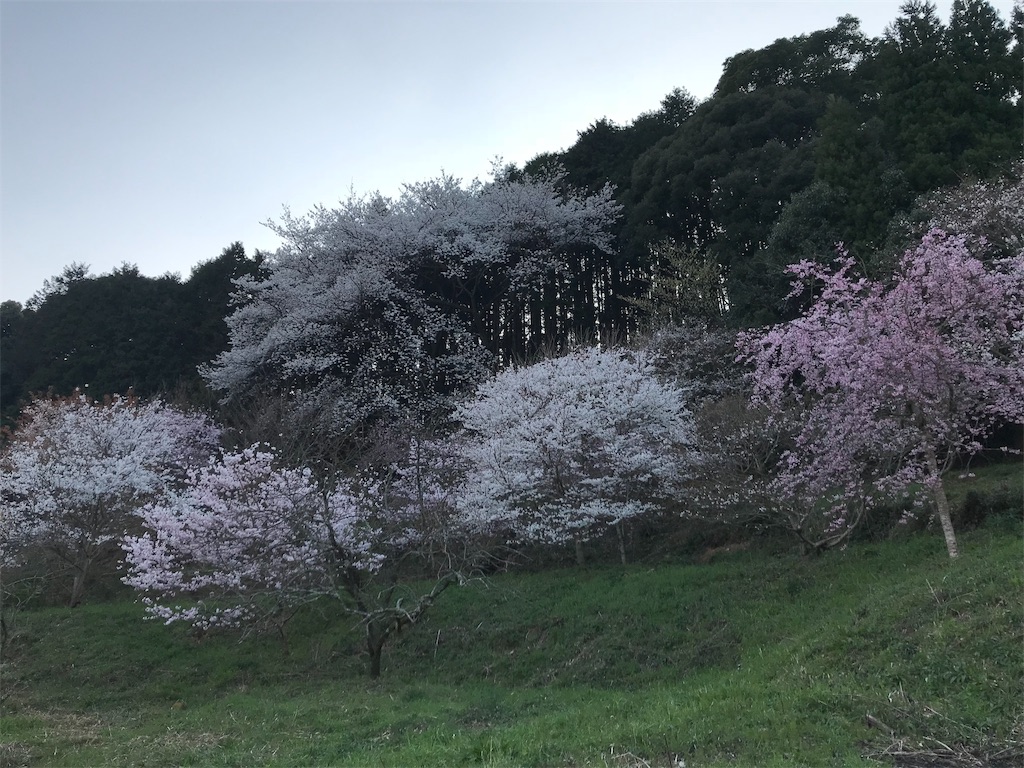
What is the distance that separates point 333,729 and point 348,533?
5448 mm

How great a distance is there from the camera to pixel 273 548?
13.1 metres

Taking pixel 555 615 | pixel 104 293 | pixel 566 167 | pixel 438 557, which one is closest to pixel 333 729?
pixel 555 615

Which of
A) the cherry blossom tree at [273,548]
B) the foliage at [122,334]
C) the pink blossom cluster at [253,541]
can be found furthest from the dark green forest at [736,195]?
the pink blossom cluster at [253,541]

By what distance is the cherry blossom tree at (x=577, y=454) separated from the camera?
45.6 feet

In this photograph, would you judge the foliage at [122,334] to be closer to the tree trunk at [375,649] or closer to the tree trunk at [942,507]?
the tree trunk at [375,649]

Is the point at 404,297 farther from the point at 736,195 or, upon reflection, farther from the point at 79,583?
the point at 79,583

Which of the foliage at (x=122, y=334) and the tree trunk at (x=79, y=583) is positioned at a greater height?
the foliage at (x=122, y=334)

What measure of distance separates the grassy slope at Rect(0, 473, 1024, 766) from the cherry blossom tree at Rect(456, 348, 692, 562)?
1155 mm

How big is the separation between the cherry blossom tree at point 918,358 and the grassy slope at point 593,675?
149 centimetres

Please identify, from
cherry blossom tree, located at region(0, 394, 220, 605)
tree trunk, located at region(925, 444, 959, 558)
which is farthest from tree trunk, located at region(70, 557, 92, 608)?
tree trunk, located at region(925, 444, 959, 558)

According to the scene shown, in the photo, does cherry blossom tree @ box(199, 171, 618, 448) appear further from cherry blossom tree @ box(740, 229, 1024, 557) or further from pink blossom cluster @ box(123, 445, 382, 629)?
cherry blossom tree @ box(740, 229, 1024, 557)

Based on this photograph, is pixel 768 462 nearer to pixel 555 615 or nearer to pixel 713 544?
pixel 713 544

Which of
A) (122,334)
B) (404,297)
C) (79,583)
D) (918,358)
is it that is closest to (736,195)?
(404,297)

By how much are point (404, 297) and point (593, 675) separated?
15.1m
